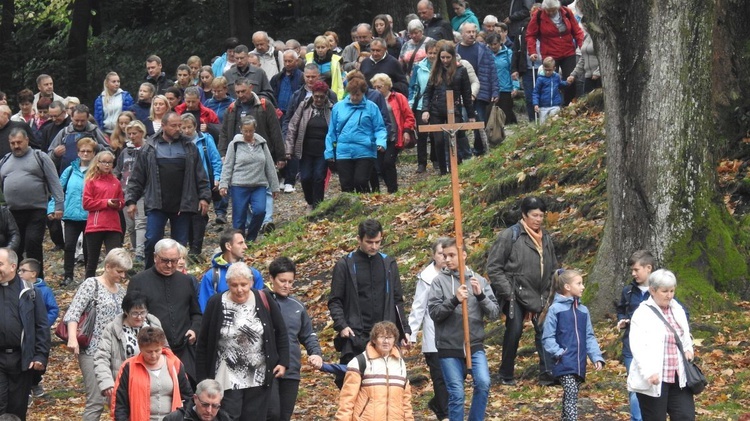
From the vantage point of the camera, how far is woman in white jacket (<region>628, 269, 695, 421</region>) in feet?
32.3

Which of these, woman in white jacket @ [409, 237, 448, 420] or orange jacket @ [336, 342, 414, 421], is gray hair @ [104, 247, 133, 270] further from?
woman in white jacket @ [409, 237, 448, 420]

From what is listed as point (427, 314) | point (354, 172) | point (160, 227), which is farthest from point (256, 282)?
point (354, 172)

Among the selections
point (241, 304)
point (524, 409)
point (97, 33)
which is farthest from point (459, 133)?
point (97, 33)

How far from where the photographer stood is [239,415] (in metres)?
10.3

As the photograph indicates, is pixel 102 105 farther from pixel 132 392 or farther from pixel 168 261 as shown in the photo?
pixel 132 392

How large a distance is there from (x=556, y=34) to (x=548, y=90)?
1.09 meters

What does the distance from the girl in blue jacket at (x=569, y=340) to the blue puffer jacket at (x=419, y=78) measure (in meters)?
10.1

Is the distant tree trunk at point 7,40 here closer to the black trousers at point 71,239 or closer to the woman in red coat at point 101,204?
the black trousers at point 71,239

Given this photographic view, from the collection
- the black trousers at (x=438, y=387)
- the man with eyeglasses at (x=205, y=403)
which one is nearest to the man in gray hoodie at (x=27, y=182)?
the black trousers at (x=438, y=387)

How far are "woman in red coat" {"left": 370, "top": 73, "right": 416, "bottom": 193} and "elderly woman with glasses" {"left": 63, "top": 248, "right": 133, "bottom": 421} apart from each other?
9.13 m

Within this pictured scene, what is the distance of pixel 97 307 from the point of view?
11141 mm

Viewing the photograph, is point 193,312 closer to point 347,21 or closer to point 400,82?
point 400,82

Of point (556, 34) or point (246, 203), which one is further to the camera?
point (556, 34)

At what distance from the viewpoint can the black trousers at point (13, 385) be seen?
37.8 ft
